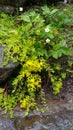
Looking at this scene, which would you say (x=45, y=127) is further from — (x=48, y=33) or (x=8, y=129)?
(x=48, y=33)

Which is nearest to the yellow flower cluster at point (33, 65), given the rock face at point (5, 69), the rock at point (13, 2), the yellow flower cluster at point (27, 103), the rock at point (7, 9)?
the rock face at point (5, 69)

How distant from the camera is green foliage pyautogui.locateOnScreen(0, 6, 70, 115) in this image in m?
4.60

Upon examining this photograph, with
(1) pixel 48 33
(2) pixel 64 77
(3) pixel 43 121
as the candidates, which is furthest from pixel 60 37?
(3) pixel 43 121

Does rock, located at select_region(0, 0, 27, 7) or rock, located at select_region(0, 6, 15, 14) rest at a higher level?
rock, located at select_region(0, 0, 27, 7)

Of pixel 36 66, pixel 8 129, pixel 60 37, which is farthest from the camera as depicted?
pixel 60 37

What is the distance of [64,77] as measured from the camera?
4836 millimetres

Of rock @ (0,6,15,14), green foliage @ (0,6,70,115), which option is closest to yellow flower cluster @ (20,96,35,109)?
green foliage @ (0,6,70,115)

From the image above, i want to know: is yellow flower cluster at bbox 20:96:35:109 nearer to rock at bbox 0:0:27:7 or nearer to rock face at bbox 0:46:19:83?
rock face at bbox 0:46:19:83

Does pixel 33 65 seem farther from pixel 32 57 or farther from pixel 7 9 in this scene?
pixel 7 9

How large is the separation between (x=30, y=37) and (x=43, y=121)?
4.30 feet

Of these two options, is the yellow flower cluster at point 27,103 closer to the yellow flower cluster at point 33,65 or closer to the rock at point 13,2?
the yellow flower cluster at point 33,65

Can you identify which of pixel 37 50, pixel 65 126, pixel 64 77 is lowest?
pixel 65 126

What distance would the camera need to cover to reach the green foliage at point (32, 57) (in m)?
4.60

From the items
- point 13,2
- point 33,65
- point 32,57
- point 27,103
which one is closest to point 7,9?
point 13,2
